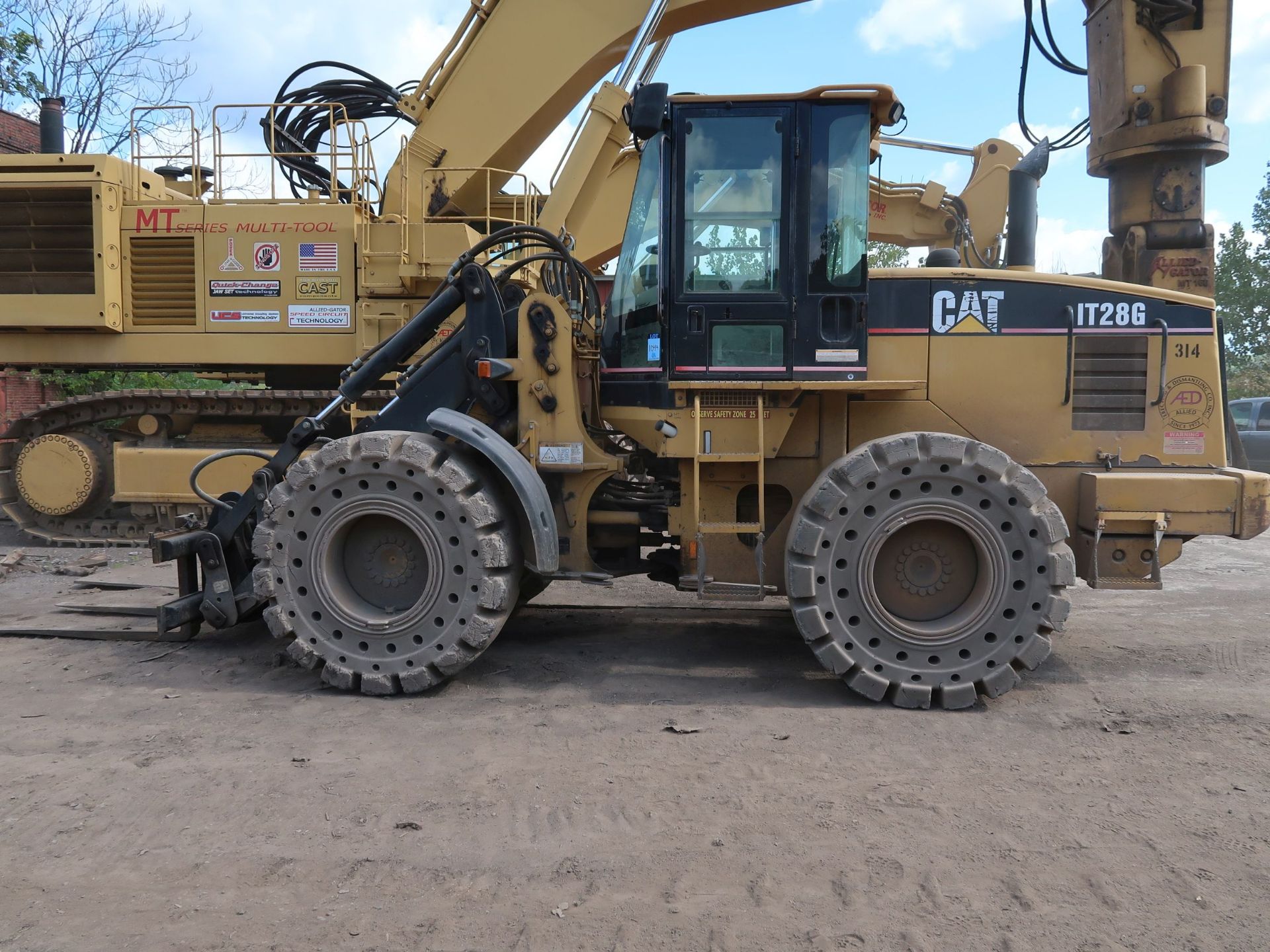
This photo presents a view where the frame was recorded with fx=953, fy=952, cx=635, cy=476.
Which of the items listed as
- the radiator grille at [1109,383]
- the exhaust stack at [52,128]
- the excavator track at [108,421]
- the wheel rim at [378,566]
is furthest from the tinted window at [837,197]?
the exhaust stack at [52,128]

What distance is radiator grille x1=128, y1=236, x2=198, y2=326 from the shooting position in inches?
369

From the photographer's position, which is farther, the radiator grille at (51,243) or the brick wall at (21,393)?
the brick wall at (21,393)

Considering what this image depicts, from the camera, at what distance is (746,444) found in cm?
520

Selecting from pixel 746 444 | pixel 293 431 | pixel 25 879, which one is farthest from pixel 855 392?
A: pixel 25 879

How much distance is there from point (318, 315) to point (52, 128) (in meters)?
4.36

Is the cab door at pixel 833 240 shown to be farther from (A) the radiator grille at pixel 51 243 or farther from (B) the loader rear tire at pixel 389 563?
(A) the radiator grille at pixel 51 243

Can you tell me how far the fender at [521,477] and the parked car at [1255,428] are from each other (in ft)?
40.9

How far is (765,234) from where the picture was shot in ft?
16.6

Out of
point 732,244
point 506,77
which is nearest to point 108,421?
point 506,77

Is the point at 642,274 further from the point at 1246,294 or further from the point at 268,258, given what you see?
the point at 1246,294

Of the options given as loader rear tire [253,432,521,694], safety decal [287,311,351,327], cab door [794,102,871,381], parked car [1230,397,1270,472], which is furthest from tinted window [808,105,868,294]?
parked car [1230,397,1270,472]

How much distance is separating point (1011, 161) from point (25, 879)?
11.5 metres

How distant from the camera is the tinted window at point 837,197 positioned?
4992mm

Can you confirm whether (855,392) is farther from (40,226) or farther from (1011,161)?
(40,226)
